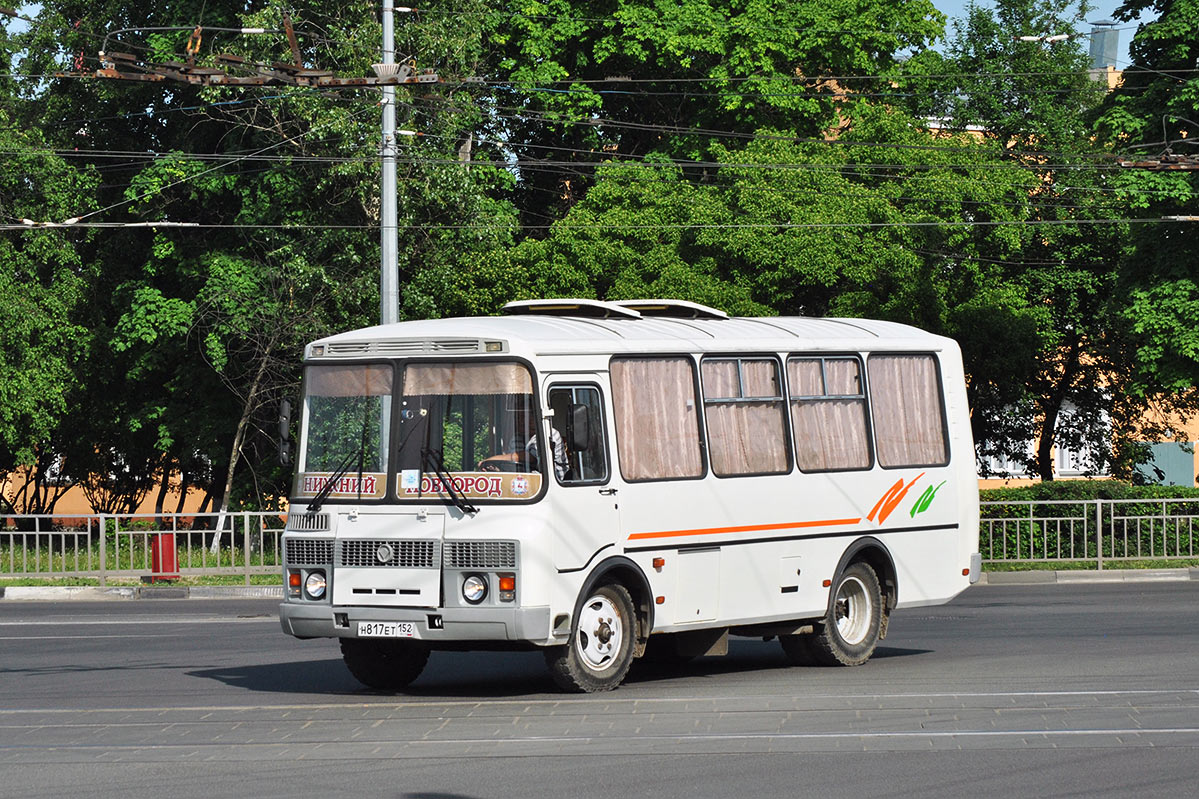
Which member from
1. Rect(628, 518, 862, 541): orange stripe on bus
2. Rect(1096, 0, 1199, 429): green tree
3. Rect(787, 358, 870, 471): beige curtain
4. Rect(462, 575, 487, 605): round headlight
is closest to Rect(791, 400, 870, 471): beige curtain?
Rect(787, 358, 870, 471): beige curtain

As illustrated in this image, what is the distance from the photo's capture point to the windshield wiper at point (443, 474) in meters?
13.0

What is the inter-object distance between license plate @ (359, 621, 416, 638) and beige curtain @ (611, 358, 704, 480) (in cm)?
204

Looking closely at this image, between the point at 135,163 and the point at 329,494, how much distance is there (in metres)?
29.5

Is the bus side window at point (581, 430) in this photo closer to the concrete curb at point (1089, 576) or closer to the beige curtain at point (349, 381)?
the beige curtain at point (349, 381)

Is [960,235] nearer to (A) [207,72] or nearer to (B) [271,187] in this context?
(B) [271,187]

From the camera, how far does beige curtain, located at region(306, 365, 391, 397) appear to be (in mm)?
13664

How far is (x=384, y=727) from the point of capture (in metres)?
11.6

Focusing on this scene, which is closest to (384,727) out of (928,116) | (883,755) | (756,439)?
(883,755)

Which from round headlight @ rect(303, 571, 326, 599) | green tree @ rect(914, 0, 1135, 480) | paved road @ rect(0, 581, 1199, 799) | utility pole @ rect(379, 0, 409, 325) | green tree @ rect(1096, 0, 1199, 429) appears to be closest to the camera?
paved road @ rect(0, 581, 1199, 799)

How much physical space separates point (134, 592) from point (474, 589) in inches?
622

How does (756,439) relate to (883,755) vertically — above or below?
above

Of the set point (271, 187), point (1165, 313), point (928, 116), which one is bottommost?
point (1165, 313)

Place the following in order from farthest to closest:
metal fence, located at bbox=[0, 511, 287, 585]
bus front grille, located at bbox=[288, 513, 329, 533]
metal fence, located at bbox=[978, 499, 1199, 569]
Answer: metal fence, located at bbox=[978, 499, 1199, 569]
metal fence, located at bbox=[0, 511, 287, 585]
bus front grille, located at bbox=[288, 513, 329, 533]

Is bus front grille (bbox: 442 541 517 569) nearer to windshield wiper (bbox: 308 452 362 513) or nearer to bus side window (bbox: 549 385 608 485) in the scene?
bus side window (bbox: 549 385 608 485)
